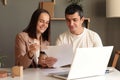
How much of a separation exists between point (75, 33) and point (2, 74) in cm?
94

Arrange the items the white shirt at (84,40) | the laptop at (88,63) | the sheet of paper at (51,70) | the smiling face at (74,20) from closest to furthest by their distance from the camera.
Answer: the laptop at (88,63) < the sheet of paper at (51,70) < the smiling face at (74,20) < the white shirt at (84,40)

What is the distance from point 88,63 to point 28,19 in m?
2.24

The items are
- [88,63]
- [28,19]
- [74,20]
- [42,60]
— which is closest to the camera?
[88,63]

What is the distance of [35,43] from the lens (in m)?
2.05

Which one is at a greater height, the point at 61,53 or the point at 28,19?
the point at 28,19

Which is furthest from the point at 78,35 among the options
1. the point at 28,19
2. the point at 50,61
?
the point at 28,19

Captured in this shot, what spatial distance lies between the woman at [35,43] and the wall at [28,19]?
1.43 metres

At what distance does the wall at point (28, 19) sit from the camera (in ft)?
11.8

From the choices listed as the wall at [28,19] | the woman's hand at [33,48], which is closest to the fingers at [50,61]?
the woman's hand at [33,48]

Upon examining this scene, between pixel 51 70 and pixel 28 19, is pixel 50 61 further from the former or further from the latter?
pixel 28 19

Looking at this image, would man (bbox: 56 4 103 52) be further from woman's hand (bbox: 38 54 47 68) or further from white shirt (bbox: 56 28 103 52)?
woman's hand (bbox: 38 54 47 68)

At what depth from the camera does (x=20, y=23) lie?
3648 mm

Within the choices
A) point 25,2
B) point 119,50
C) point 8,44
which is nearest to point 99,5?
point 119,50

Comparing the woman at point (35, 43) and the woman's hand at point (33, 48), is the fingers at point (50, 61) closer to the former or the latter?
the woman at point (35, 43)
